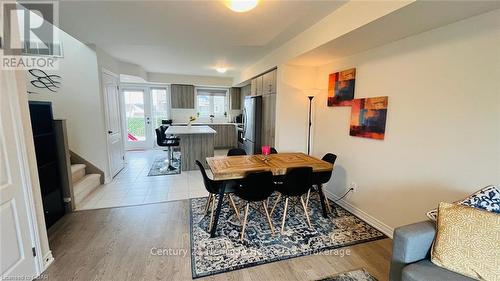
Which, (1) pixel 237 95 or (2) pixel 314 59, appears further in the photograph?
(1) pixel 237 95

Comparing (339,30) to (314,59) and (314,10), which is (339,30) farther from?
(314,59)

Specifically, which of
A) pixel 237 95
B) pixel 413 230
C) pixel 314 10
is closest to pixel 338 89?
pixel 314 10

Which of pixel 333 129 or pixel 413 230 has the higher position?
pixel 333 129

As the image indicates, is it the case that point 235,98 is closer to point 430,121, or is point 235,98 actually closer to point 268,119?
point 268,119

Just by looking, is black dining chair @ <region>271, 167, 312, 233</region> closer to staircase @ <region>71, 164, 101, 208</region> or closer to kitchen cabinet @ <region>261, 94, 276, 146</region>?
kitchen cabinet @ <region>261, 94, 276, 146</region>

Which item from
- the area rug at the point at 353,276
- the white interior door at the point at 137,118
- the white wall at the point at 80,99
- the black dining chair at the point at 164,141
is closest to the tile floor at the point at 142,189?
the black dining chair at the point at 164,141

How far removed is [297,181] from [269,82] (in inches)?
103

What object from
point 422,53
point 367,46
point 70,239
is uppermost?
point 367,46

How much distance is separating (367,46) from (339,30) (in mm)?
593

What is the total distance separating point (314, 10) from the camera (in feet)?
7.57

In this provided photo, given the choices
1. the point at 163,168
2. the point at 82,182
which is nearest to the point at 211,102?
the point at 163,168

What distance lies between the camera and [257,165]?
262cm

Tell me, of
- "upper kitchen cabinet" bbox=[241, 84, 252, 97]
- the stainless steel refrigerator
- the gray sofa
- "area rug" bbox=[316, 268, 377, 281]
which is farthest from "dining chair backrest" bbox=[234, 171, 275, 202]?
"upper kitchen cabinet" bbox=[241, 84, 252, 97]

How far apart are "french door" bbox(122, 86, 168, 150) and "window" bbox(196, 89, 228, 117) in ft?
3.89
